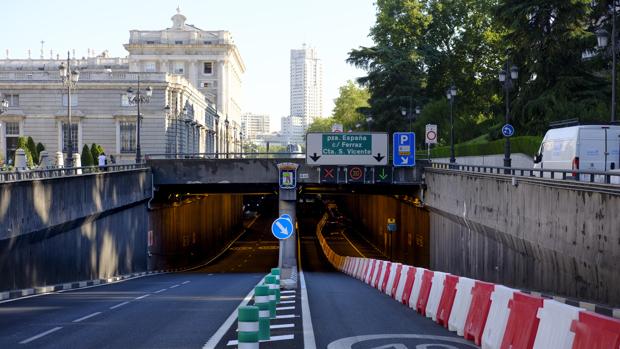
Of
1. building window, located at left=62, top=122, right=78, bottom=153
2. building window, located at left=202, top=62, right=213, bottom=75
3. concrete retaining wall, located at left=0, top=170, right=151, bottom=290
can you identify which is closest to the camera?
concrete retaining wall, located at left=0, top=170, right=151, bottom=290

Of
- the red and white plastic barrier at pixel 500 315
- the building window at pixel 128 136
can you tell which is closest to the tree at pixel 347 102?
the building window at pixel 128 136

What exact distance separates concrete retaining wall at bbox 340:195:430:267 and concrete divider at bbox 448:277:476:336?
127 feet

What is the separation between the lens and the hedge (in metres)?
47.2

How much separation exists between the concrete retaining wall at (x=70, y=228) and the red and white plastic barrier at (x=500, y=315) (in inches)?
494

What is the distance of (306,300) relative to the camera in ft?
75.4

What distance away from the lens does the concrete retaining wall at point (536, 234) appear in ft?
67.9

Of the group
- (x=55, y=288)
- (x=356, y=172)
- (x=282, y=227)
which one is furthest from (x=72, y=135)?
(x=282, y=227)

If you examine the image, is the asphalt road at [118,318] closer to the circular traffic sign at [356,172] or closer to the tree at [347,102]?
the circular traffic sign at [356,172]

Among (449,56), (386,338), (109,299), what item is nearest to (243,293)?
(109,299)

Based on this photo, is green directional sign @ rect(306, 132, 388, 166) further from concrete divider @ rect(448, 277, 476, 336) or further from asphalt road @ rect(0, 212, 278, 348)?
concrete divider @ rect(448, 277, 476, 336)

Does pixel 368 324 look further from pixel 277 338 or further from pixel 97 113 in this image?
pixel 97 113

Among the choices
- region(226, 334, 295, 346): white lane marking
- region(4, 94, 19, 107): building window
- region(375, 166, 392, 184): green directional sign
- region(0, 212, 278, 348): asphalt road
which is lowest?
region(0, 212, 278, 348): asphalt road

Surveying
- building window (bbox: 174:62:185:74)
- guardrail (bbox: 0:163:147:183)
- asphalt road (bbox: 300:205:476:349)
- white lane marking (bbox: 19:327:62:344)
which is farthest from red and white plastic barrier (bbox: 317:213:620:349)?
building window (bbox: 174:62:185:74)

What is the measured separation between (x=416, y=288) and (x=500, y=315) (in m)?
7.36
